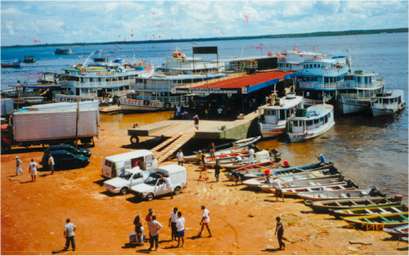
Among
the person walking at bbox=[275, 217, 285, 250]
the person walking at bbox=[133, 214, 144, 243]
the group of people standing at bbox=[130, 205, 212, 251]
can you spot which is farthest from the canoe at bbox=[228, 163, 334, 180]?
the person walking at bbox=[133, 214, 144, 243]

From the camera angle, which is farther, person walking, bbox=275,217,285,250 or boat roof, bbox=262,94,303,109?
boat roof, bbox=262,94,303,109

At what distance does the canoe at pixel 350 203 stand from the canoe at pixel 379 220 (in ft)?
4.21

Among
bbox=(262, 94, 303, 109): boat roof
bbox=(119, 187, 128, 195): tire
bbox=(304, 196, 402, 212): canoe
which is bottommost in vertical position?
bbox=(304, 196, 402, 212): canoe

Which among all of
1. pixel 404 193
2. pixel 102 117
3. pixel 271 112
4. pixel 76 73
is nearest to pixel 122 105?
pixel 102 117

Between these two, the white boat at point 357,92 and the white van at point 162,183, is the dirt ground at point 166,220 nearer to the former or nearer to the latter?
the white van at point 162,183

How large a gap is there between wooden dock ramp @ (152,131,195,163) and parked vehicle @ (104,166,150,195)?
213 inches

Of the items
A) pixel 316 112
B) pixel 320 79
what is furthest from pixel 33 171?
pixel 320 79

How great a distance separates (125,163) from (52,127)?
10.5m

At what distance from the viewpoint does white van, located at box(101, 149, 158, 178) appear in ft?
88.1

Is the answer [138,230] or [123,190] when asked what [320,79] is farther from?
[138,230]

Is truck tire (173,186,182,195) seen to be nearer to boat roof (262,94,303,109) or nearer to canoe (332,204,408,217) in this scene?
canoe (332,204,408,217)

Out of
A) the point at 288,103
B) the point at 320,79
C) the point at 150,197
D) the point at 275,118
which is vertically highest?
the point at 320,79

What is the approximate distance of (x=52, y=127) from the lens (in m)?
34.9

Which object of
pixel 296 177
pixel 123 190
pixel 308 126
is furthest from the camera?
pixel 308 126
